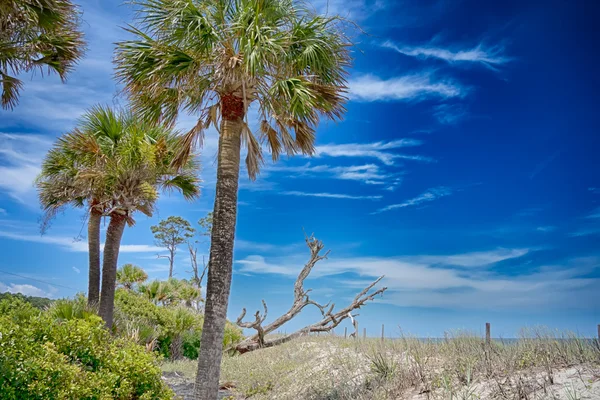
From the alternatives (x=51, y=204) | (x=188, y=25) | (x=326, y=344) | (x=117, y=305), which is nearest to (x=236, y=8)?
(x=188, y=25)

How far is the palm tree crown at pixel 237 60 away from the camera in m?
8.05

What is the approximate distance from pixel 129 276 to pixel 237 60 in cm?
2022

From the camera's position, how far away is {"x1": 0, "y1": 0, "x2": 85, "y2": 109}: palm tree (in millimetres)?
9438

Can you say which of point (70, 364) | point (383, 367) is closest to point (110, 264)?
point (70, 364)

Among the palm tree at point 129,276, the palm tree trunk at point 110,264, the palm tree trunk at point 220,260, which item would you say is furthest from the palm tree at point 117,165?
the palm tree at point 129,276

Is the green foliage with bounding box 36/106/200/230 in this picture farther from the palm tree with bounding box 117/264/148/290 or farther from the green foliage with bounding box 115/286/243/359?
the palm tree with bounding box 117/264/148/290

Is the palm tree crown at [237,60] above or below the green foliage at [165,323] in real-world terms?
above

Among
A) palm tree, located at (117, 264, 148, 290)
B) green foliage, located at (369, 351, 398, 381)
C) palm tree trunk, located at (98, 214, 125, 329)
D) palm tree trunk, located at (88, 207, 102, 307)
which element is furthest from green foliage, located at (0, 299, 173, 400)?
palm tree, located at (117, 264, 148, 290)

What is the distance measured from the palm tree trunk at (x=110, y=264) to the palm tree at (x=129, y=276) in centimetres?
1122

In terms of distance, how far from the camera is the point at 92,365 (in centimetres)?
705

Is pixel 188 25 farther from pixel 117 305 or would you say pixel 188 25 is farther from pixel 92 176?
pixel 117 305

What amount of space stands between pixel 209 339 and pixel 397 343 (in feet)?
12.1

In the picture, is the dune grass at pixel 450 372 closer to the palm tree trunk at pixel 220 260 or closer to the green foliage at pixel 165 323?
the palm tree trunk at pixel 220 260

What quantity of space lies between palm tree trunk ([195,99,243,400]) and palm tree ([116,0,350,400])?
2 centimetres
